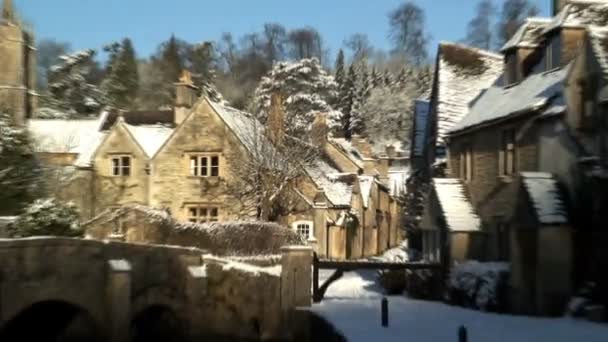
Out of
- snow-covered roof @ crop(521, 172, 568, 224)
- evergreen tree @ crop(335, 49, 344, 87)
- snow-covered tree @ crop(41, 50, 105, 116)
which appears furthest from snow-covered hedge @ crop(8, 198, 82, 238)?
evergreen tree @ crop(335, 49, 344, 87)

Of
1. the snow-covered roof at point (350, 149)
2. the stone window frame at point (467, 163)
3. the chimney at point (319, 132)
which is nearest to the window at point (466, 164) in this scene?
the stone window frame at point (467, 163)

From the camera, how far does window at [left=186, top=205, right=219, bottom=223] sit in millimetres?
36375

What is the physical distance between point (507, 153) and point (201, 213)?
18.3 meters

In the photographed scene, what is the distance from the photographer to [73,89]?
6681 centimetres

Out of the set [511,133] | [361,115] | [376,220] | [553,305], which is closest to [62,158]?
[376,220]

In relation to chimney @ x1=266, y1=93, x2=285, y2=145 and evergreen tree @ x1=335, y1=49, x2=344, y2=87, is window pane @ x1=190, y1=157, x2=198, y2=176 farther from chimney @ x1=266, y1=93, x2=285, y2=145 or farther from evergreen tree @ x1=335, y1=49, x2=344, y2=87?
evergreen tree @ x1=335, y1=49, x2=344, y2=87

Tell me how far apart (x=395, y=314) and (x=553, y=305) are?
4086 millimetres

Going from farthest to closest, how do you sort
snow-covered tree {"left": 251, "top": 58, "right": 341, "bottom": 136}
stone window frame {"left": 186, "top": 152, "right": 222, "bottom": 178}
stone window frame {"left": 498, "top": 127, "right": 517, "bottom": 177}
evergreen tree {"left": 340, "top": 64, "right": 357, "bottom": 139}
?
evergreen tree {"left": 340, "top": 64, "right": 357, "bottom": 139}, snow-covered tree {"left": 251, "top": 58, "right": 341, "bottom": 136}, stone window frame {"left": 186, "top": 152, "right": 222, "bottom": 178}, stone window frame {"left": 498, "top": 127, "right": 517, "bottom": 177}

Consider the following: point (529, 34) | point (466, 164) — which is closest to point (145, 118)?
point (466, 164)

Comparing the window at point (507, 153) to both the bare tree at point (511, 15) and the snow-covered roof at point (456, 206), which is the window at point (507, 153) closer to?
the snow-covered roof at point (456, 206)

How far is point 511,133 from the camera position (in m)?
22.8

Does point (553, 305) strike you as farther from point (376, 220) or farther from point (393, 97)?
point (393, 97)

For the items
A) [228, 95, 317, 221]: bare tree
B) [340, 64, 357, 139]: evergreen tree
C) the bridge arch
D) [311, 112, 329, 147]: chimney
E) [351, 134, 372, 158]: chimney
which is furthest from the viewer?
[340, 64, 357, 139]: evergreen tree

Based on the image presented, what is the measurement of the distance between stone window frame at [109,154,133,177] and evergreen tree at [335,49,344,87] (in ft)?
143
